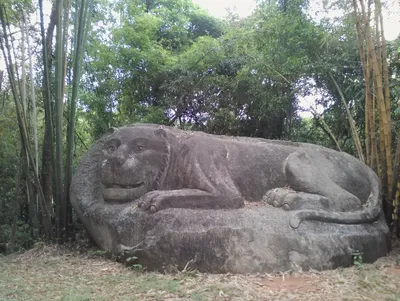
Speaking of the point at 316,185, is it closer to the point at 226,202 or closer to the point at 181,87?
the point at 226,202

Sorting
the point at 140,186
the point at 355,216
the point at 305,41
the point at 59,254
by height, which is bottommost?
the point at 59,254

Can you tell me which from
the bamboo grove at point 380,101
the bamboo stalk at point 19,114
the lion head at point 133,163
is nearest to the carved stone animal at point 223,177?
the lion head at point 133,163

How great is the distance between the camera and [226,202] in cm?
446

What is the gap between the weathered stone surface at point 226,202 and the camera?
4066 millimetres

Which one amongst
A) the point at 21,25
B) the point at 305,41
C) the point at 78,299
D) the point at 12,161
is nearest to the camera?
the point at 78,299

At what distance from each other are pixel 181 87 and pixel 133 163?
5915 millimetres

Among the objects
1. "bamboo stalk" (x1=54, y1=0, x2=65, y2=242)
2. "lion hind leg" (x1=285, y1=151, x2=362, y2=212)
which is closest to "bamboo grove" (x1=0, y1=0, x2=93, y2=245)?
"bamboo stalk" (x1=54, y1=0, x2=65, y2=242)

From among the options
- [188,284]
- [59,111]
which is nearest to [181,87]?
[59,111]

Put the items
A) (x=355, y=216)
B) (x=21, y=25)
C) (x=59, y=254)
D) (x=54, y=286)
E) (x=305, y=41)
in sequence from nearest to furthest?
(x=54, y=286), (x=355, y=216), (x=59, y=254), (x=21, y=25), (x=305, y=41)

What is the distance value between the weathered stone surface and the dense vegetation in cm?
92

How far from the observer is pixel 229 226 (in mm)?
4109

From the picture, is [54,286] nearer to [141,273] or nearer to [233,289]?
[141,273]

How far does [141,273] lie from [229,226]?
0.99 m

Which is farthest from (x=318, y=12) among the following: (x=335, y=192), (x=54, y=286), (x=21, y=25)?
(x=54, y=286)
